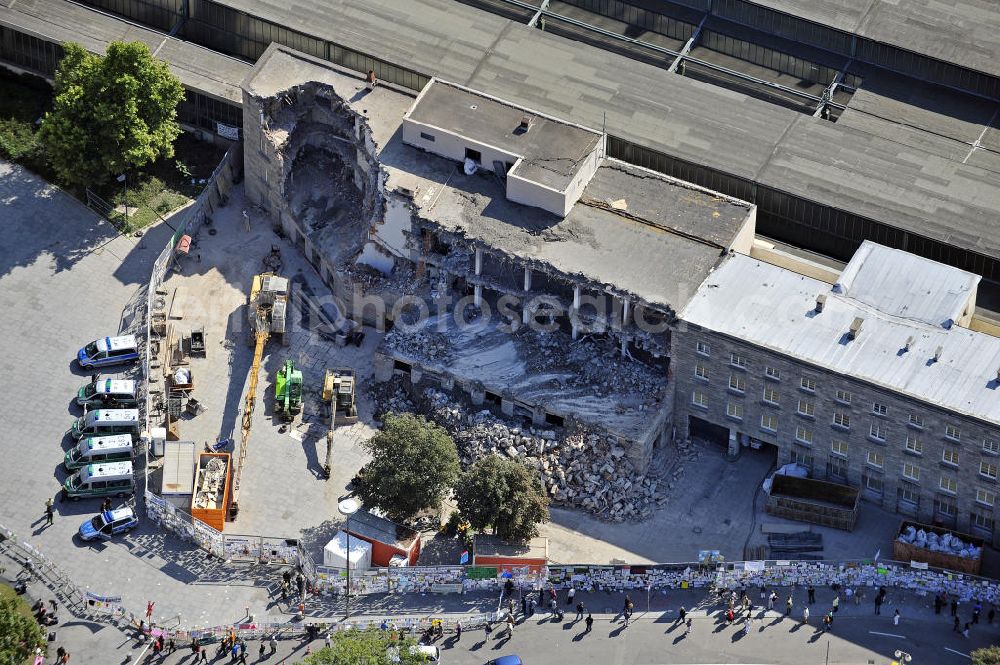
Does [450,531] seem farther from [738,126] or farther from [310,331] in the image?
[738,126]

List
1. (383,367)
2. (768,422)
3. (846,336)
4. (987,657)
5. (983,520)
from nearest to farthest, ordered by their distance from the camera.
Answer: (987,657)
(983,520)
(846,336)
(768,422)
(383,367)

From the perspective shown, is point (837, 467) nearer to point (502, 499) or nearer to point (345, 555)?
point (502, 499)

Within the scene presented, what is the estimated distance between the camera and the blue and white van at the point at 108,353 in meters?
176

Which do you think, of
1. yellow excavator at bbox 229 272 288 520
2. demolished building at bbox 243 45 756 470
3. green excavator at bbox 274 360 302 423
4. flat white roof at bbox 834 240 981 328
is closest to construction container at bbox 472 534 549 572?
demolished building at bbox 243 45 756 470

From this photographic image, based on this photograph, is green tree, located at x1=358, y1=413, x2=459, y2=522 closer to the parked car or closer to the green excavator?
the green excavator

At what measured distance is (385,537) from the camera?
164000 mm

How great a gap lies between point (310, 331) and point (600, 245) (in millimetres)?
27534

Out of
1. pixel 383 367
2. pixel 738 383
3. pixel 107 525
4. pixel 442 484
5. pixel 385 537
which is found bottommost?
pixel 107 525

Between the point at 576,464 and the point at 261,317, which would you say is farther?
the point at 261,317

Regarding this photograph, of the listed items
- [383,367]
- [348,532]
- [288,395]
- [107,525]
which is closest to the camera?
[348,532]

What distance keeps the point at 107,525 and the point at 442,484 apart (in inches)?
1059

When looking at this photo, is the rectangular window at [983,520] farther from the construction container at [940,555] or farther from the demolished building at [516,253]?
the demolished building at [516,253]

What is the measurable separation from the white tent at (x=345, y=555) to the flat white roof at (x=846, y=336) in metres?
31.8

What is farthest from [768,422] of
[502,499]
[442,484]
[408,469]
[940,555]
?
[408,469]
